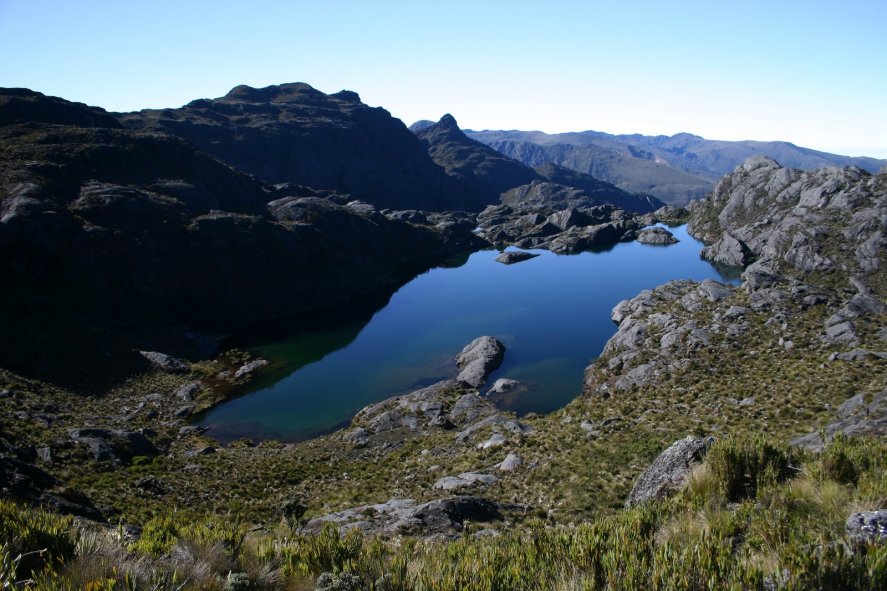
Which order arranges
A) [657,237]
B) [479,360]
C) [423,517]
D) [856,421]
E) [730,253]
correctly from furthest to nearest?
[657,237] < [730,253] < [479,360] < [856,421] < [423,517]

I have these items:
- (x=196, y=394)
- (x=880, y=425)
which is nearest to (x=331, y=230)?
(x=196, y=394)

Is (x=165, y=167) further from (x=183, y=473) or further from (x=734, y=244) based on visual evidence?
(x=734, y=244)

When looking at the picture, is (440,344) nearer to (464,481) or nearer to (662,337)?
(662,337)

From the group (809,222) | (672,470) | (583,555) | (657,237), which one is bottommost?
(672,470)

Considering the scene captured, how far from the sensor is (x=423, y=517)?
16.9m

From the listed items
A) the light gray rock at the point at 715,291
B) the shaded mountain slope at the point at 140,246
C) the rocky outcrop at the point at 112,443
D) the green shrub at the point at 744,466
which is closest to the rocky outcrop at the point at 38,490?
the rocky outcrop at the point at 112,443

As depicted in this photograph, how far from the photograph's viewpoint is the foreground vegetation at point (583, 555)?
17.9ft

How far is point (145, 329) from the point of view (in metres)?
64.2

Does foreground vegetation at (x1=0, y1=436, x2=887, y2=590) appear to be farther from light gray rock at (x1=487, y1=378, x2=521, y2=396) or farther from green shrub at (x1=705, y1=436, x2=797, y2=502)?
light gray rock at (x1=487, y1=378, x2=521, y2=396)

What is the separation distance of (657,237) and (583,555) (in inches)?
6289

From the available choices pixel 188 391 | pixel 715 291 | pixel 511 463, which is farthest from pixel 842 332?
pixel 188 391

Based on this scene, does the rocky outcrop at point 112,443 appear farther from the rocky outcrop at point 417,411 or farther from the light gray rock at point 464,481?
the light gray rock at point 464,481

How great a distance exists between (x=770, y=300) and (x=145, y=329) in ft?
238

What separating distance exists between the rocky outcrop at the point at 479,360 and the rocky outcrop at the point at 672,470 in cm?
3640
